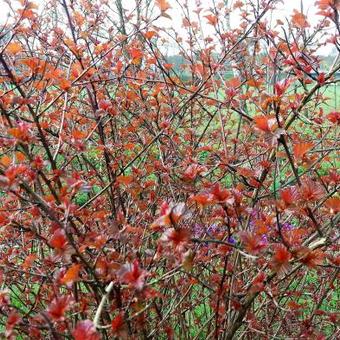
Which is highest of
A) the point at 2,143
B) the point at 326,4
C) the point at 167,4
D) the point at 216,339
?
the point at 167,4

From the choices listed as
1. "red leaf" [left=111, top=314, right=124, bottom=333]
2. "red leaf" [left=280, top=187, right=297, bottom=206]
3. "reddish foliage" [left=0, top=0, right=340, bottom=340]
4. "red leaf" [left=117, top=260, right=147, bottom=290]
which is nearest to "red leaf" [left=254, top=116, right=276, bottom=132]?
"reddish foliage" [left=0, top=0, right=340, bottom=340]

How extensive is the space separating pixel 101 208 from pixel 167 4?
1090 mm

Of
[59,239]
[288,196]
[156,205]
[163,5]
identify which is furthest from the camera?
[156,205]

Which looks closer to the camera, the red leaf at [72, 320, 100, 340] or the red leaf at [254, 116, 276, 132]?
the red leaf at [72, 320, 100, 340]

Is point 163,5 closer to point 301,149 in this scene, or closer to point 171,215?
point 301,149

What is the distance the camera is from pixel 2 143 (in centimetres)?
194

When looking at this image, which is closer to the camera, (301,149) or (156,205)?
(301,149)

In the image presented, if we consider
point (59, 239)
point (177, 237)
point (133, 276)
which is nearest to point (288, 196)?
point (177, 237)

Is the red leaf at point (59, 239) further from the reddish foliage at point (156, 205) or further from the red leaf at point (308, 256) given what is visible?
the red leaf at point (308, 256)

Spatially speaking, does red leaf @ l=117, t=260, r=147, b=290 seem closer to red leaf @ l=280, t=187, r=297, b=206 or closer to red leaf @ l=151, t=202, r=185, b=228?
red leaf @ l=151, t=202, r=185, b=228

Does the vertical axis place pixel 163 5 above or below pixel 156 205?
above

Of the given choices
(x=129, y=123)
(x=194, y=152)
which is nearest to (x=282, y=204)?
(x=194, y=152)

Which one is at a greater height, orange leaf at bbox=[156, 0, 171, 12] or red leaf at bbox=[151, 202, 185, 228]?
orange leaf at bbox=[156, 0, 171, 12]

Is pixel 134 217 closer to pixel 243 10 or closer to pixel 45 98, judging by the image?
pixel 45 98
